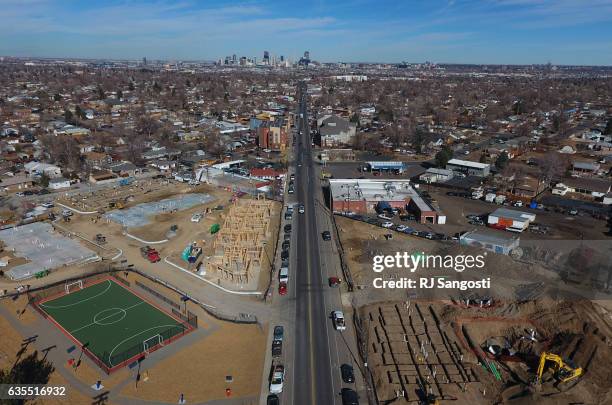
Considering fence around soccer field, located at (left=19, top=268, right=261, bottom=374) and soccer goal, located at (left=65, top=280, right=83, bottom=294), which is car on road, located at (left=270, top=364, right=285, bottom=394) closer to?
fence around soccer field, located at (left=19, top=268, right=261, bottom=374)

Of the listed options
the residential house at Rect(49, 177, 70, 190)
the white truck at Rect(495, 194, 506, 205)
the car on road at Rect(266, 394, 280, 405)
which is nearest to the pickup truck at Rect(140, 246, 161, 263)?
the car on road at Rect(266, 394, 280, 405)

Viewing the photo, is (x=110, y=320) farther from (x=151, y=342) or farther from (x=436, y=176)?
(x=436, y=176)

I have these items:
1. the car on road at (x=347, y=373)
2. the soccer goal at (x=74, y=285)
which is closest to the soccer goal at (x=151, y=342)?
the soccer goal at (x=74, y=285)

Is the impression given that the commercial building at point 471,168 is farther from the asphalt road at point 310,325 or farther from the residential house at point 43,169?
the residential house at point 43,169

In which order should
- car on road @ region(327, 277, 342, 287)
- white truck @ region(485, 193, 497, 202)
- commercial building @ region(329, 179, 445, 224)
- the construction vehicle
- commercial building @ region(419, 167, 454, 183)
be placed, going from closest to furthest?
1. the construction vehicle
2. car on road @ region(327, 277, 342, 287)
3. commercial building @ region(329, 179, 445, 224)
4. white truck @ region(485, 193, 497, 202)
5. commercial building @ region(419, 167, 454, 183)

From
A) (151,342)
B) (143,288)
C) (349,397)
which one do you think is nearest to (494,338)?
(349,397)

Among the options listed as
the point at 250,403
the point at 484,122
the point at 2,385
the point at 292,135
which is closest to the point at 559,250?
the point at 250,403

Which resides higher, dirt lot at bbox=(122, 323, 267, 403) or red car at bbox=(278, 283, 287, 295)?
red car at bbox=(278, 283, 287, 295)
